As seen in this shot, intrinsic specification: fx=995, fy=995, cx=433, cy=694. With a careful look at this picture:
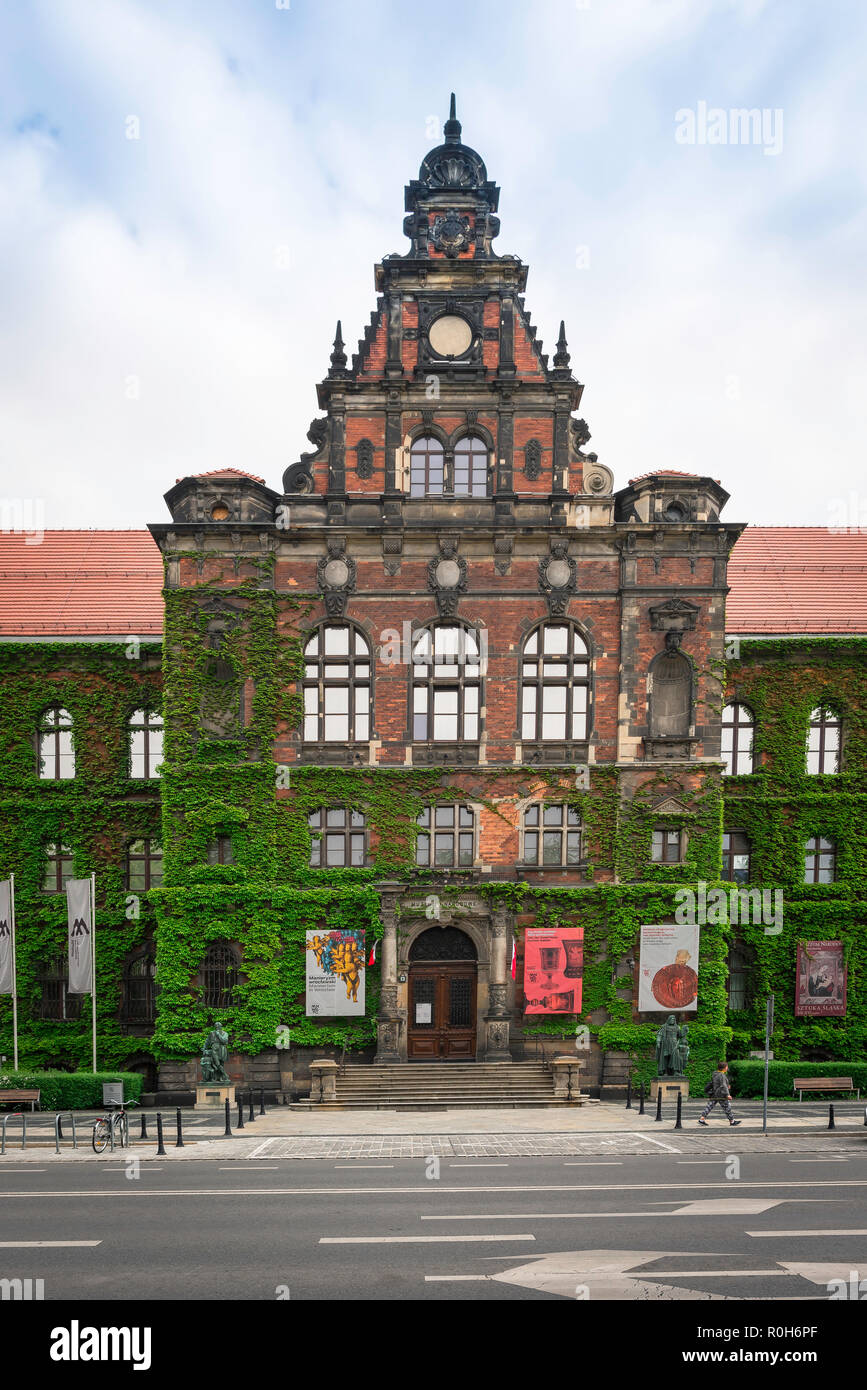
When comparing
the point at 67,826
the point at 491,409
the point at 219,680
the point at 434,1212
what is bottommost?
the point at 434,1212

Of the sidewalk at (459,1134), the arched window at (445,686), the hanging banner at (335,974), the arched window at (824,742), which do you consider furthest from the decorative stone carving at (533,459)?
the sidewalk at (459,1134)

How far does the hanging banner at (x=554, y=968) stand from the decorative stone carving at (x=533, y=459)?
13.0 meters

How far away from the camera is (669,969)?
27.6 meters

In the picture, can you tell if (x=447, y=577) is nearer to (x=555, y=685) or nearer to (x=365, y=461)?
(x=365, y=461)

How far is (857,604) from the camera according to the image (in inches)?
1316

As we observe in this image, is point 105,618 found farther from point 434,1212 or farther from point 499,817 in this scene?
point 434,1212

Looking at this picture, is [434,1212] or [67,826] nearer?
[434,1212]

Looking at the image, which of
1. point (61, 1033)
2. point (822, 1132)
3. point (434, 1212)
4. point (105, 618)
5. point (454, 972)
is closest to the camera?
point (434, 1212)

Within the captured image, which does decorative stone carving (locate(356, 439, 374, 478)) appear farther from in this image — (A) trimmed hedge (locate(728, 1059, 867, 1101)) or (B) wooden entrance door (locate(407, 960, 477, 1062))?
(A) trimmed hedge (locate(728, 1059, 867, 1101))

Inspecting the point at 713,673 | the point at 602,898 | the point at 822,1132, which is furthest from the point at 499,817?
the point at 822,1132

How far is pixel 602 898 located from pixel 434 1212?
14094 mm

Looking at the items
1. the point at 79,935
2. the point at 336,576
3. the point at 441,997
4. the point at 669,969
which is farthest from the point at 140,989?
the point at 669,969

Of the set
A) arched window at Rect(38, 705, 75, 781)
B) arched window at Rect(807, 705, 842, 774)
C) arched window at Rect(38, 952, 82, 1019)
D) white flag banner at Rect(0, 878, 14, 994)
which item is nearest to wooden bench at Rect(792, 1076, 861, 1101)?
arched window at Rect(807, 705, 842, 774)

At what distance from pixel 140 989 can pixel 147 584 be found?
1353 centimetres
